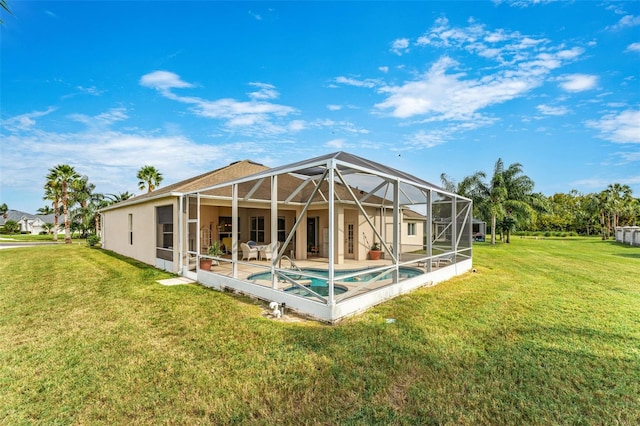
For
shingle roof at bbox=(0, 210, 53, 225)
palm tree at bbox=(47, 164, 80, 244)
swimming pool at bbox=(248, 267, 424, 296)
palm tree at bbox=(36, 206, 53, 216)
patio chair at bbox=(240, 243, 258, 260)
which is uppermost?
palm tree at bbox=(47, 164, 80, 244)

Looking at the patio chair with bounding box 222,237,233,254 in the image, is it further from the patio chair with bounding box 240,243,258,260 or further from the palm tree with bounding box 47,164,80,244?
the palm tree with bounding box 47,164,80,244

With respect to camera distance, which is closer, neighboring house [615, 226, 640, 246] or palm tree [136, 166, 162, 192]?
neighboring house [615, 226, 640, 246]

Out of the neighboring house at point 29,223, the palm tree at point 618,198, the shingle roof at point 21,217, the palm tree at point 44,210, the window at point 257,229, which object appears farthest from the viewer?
the palm tree at point 44,210

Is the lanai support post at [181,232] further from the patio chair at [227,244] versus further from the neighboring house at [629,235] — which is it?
the neighboring house at [629,235]

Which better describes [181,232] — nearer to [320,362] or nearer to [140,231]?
[140,231]

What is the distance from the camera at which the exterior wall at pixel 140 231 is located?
11.6 meters

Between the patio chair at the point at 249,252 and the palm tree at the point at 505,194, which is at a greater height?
the palm tree at the point at 505,194

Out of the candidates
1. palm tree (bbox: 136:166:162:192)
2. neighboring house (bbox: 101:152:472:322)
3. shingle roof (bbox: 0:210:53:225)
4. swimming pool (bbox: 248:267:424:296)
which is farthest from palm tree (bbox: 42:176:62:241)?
shingle roof (bbox: 0:210:53:225)

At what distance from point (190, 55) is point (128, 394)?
15.3m

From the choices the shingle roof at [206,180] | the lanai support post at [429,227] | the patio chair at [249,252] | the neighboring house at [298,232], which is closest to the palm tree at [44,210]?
the neighboring house at [298,232]

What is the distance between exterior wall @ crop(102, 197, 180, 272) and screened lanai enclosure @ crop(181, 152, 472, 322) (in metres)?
0.82

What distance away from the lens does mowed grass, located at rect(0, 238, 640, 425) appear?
3246 millimetres

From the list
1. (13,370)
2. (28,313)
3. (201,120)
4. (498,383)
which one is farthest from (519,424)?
(201,120)

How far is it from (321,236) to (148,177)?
2566 cm
